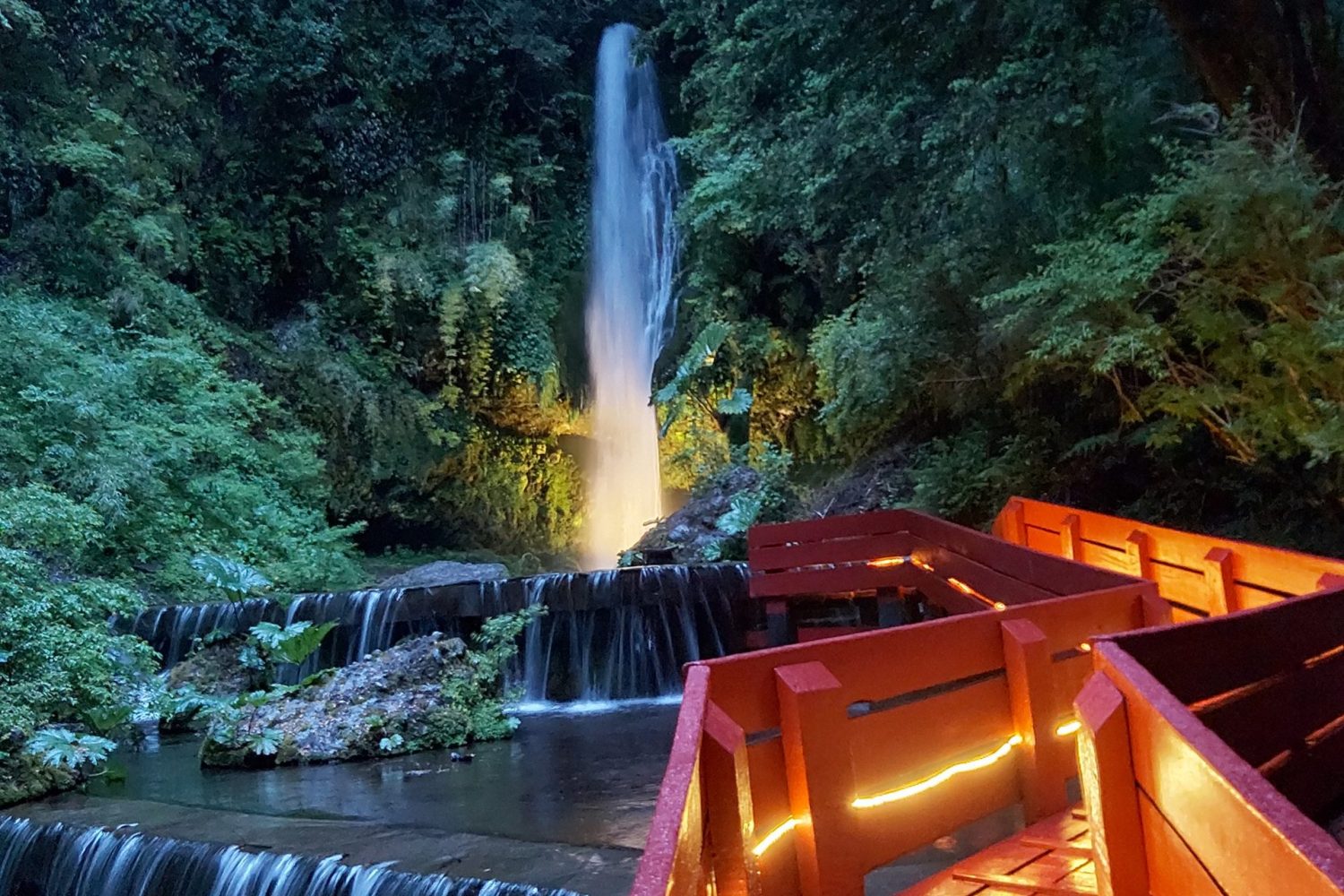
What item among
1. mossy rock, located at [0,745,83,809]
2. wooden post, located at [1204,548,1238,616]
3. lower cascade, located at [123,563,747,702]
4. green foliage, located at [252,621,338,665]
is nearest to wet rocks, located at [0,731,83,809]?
mossy rock, located at [0,745,83,809]

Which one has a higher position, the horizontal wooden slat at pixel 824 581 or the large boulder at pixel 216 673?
the horizontal wooden slat at pixel 824 581

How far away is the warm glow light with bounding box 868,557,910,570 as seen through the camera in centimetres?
984

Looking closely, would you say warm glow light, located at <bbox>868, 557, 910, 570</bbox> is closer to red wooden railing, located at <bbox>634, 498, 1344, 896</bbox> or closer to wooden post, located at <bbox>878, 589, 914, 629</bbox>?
wooden post, located at <bbox>878, 589, 914, 629</bbox>

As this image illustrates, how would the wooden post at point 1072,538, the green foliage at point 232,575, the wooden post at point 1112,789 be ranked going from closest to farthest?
the wooden post at point 1112,789 < the wooden post at point 1072,538 < the green foliage at point 232,575

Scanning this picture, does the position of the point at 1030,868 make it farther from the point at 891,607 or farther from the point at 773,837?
the point at 891,607

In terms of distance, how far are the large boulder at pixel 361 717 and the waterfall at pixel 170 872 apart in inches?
94.7

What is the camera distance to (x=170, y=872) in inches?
224

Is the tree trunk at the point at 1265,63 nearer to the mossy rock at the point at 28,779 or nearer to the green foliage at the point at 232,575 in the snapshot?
the mossy rock at the point at 28,779

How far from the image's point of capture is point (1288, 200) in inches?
273

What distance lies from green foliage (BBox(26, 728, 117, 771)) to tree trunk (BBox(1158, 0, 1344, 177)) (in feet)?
36.1

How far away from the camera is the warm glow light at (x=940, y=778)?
3.37 m

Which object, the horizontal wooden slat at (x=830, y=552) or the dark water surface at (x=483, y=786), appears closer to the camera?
the dark water surface at (x=483, y=786)

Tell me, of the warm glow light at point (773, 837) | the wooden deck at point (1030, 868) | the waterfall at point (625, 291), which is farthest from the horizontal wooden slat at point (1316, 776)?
the waterfall at point (625, 291)

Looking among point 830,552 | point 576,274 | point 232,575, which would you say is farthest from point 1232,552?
point 576,274
